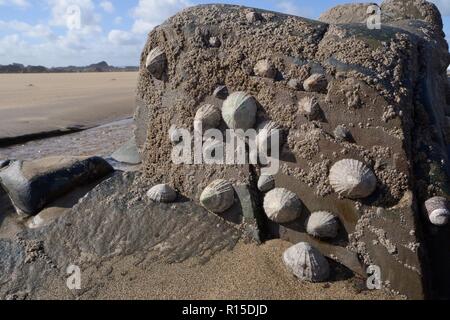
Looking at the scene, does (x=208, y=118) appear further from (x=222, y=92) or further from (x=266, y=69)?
(x=266, y=69)

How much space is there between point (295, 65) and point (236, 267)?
1.42 m

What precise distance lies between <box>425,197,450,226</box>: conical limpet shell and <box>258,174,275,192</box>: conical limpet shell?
0.95 m

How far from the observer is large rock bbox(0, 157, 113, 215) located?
12.1ft

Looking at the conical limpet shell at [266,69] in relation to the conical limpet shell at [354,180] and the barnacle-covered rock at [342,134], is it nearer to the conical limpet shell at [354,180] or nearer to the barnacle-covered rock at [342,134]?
the barnacle-covered rock at [342,134]

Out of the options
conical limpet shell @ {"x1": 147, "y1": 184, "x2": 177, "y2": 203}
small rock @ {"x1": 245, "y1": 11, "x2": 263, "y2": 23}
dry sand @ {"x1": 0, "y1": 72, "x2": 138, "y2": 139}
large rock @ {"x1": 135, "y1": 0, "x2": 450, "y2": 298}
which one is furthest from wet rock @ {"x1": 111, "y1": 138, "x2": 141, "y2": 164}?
dry sand @ {"x1": 0, "y1": 72, "x2": 138, "y2": 139}

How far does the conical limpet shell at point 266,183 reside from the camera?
10.2ft

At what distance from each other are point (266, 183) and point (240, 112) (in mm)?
518

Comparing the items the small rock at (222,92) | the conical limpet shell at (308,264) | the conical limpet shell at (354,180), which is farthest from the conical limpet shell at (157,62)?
the conical limpet shell at (308,264)

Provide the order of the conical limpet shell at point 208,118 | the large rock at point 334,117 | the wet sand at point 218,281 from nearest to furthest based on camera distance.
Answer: the wet sand at point 218,281, the large rock at point 334,117, the conical limpet shell at point 208,118

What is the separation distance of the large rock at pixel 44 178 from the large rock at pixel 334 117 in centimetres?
54
